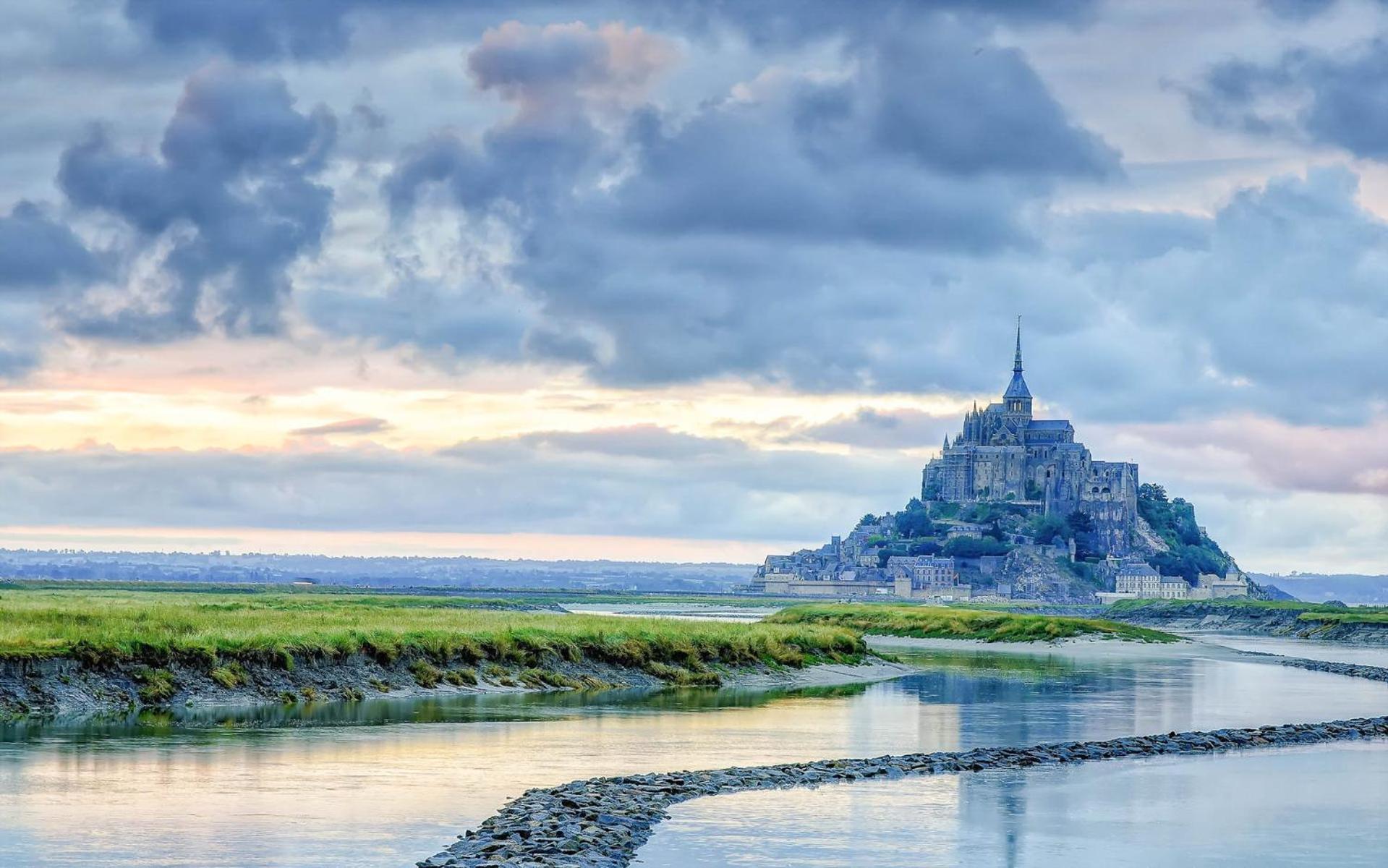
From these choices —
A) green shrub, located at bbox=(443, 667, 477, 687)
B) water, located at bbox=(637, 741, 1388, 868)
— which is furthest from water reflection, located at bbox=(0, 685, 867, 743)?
water, located at bbox=(637, 741, 1388, 868)

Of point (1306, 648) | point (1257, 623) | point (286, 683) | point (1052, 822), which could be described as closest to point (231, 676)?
point (286, 683)

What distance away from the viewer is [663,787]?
87.9 feet

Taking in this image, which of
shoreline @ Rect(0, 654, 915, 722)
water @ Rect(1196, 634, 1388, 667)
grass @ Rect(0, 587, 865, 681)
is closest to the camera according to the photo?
shoreline @ Rect(0, 654, 915, 722)

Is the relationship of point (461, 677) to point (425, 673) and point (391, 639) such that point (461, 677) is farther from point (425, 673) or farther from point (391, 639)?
point (391, 639)

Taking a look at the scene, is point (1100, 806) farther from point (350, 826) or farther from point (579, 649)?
point (579, 649)

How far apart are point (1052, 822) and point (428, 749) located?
12126mm

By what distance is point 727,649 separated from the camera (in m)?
55.2

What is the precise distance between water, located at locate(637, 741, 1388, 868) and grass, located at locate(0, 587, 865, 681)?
708 inches

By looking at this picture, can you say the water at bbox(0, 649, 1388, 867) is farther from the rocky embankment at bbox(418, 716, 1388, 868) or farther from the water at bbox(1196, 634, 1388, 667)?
the water at bbox(1196, 634, 1388, 667)

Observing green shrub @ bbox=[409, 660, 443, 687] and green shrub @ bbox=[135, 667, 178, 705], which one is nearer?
green shrub @ bbox=[135, 667, 178, 705]

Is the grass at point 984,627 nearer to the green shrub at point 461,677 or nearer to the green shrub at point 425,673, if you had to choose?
the green shrub at point 461,677

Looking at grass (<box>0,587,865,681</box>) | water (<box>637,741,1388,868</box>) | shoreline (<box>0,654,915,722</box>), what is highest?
grass (<box>0,587,865,681</box>)

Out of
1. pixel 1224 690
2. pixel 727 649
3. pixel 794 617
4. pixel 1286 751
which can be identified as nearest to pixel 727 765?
pixel 1286 751

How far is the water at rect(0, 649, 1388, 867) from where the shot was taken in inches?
876
